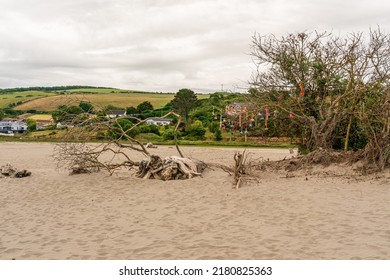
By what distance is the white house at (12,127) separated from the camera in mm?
67312

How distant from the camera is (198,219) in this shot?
849 centimetres

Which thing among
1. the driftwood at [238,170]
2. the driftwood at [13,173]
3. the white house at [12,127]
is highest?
the driftwood at [238,170]

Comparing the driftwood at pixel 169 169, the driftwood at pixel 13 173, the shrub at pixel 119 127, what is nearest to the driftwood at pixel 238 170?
the driftwood at pixel 169 169

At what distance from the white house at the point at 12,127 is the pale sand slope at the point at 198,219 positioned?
58.1 meters

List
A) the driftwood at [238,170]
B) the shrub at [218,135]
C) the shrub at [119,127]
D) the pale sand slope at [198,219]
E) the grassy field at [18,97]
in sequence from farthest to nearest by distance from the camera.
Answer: the grassy field at [18,97]
the shrub at [218,135]
the shrub at [119,127]
the driftwood at [238,170]
the pale sand slope at [198,219]

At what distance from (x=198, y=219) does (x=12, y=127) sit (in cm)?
6764

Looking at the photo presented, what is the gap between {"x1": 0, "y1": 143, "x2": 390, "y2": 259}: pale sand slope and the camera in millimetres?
6223

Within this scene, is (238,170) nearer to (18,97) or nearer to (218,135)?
(218,135)

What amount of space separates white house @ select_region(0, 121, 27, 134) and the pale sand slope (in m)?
58.1

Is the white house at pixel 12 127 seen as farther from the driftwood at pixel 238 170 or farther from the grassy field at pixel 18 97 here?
the driftwood at pixel 238 170

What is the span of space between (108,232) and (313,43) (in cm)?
1262

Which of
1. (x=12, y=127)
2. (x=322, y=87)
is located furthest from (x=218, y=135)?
(x=12, y=127)

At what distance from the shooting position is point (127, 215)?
9.18m

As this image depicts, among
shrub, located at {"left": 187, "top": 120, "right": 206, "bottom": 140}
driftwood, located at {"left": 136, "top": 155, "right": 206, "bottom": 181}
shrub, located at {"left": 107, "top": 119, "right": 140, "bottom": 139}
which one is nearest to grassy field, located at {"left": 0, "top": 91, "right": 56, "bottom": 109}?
shrub, located at {"left": 187, "top": 120, "right": 206, "bottom": 140}
